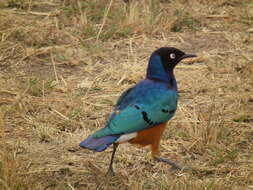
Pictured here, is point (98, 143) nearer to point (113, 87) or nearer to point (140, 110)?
point (140, 110)

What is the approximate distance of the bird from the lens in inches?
180

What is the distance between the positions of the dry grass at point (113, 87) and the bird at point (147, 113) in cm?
33

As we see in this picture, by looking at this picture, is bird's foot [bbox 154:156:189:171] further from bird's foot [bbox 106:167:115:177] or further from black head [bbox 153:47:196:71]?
black head [bbox 153:47:196:71]

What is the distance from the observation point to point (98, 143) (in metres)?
4.44

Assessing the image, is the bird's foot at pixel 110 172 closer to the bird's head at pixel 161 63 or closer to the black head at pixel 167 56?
the bird's head at pixel 161 63

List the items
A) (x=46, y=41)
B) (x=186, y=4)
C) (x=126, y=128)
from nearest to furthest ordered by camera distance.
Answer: (x=126, y=128), (x=46, y=41), (x=186, y=4)

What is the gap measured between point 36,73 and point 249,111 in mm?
2409

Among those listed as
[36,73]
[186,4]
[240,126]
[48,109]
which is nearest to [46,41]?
[36,73]

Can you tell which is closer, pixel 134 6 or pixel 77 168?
pixel 77 168

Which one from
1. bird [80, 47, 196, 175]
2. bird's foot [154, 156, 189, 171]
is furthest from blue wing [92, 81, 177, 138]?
bird's foot [154, 156, 189, 171]

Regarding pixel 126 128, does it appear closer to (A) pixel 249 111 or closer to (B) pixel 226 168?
(B) pixel 226 168

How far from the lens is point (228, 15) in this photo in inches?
346

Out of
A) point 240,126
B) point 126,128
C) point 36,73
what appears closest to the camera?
point 126,128

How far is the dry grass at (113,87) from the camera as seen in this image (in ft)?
16.3
